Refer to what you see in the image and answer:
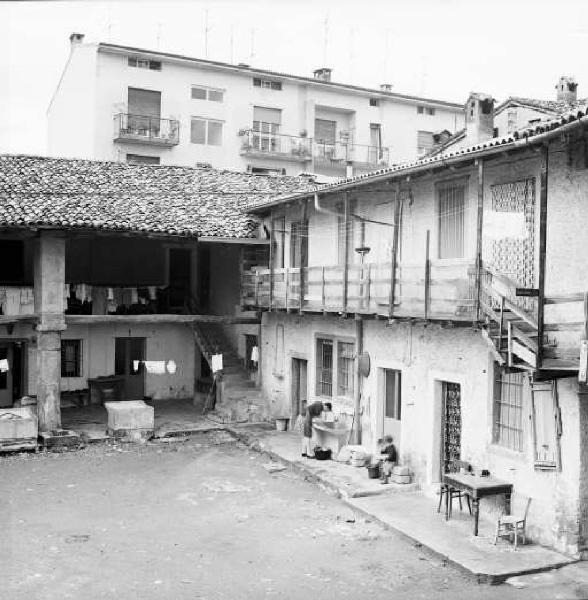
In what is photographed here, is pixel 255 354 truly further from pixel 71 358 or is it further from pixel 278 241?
pixel 71 358

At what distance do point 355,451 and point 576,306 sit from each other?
7.55 m

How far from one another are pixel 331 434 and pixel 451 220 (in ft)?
21.4

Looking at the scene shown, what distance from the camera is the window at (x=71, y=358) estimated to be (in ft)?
88.1

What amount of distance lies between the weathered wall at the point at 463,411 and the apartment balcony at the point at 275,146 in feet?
62.9

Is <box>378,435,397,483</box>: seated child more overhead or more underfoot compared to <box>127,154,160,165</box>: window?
more underfoot

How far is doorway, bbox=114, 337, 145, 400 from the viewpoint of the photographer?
91.4ft

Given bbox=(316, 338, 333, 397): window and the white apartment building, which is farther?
the white apartment building

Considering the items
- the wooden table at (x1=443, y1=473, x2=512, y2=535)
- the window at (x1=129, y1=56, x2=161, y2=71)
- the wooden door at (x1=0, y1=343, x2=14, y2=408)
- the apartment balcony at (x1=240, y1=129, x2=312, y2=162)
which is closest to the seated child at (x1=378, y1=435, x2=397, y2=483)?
the wooden table at (x1=443, y1=473, x2=512, y2=535)

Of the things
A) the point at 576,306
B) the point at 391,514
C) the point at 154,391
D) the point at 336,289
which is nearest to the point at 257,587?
the point at 391,514

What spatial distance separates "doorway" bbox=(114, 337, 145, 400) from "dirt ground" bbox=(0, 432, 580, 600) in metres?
8.14

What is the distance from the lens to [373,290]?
1772 cm

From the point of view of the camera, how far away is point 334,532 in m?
14.6

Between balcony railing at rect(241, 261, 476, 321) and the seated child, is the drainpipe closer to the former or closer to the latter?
balcony railing at rect(241, 261, 476, 321)

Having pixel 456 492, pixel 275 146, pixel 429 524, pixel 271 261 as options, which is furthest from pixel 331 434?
pixel 275 146
